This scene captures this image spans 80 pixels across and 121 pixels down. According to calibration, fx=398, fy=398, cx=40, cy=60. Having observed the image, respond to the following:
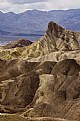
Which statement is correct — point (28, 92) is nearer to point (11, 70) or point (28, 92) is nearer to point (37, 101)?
point (37, 101)

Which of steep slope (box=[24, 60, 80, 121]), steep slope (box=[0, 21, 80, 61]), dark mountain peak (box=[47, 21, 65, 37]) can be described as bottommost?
steep slope (box=[24, 60, 80, 121])

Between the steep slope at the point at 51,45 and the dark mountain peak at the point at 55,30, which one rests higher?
the dark mountain peak at the point at 55,30

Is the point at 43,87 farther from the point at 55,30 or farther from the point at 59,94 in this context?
the point at 55,30

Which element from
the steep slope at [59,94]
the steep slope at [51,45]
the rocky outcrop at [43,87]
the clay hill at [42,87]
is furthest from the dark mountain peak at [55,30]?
the steep slope at [59,94]

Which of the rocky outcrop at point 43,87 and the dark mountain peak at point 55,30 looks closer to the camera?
the rocky outcrop at point 43,87

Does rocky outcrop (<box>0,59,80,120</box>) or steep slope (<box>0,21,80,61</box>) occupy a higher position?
steep slope (<box>0,21,80,61</box>)

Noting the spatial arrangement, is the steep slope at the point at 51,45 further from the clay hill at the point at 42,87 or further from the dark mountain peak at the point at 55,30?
the clay hill at the point at 42,87

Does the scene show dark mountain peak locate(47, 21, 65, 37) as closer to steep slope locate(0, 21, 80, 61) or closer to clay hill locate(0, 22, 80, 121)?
steep slope locate(0, 21, 80, 61)

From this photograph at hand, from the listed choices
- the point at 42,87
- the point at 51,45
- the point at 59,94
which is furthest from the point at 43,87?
the point at 51,45

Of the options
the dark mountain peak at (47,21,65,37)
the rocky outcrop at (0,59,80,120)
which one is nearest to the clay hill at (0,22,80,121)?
the rocky outcrop at (0,59,80,120)
